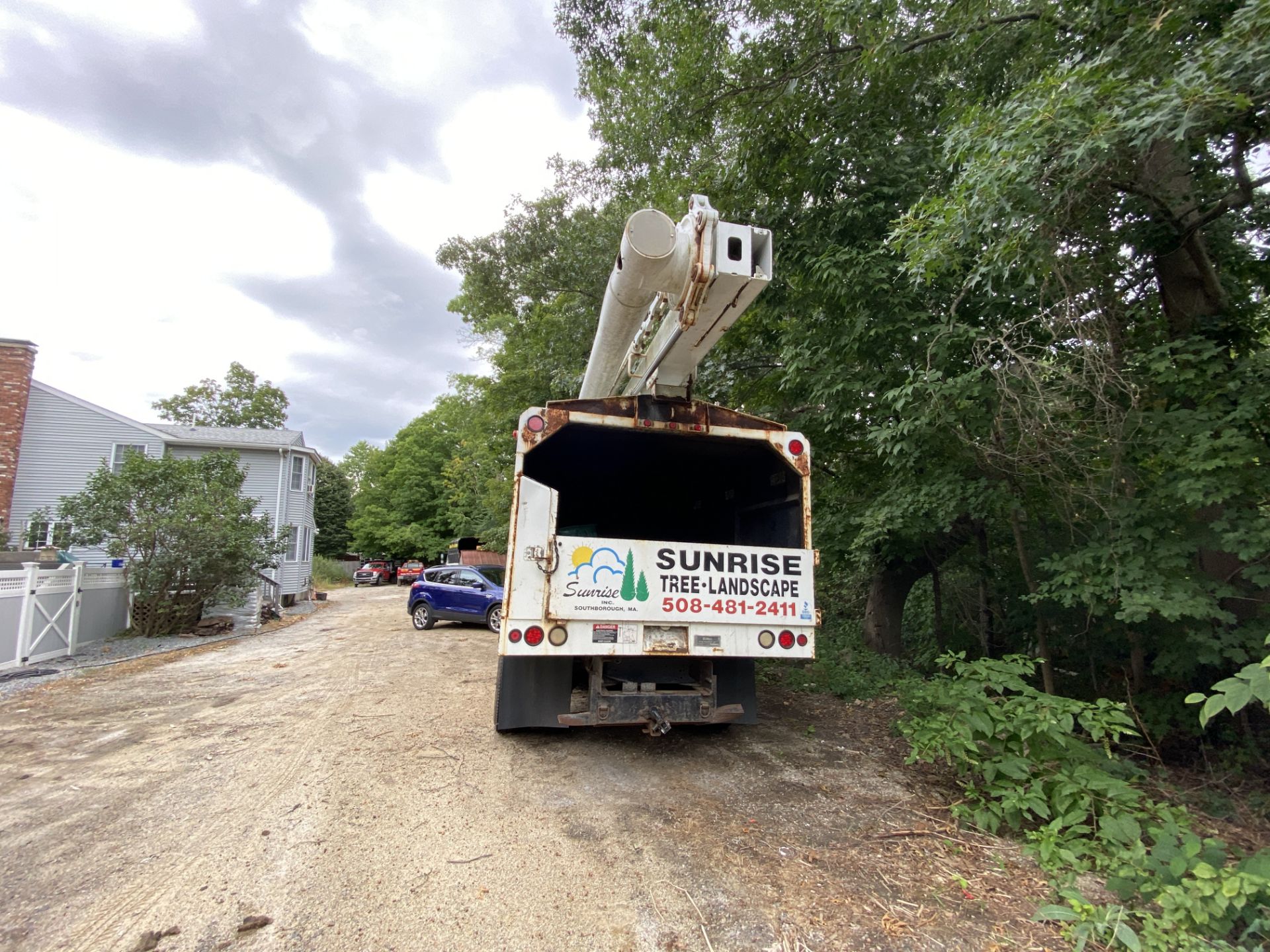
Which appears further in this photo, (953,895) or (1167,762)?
(1167,762)

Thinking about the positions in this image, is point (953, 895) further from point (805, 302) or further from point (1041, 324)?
point (805, 302)

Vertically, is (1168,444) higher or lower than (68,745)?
higher

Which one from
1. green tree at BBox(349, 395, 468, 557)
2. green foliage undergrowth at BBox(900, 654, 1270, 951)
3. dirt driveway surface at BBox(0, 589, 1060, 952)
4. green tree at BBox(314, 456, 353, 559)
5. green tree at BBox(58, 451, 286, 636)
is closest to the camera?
green foliage undergrowth at BBox(900, 654, 1270, 951)

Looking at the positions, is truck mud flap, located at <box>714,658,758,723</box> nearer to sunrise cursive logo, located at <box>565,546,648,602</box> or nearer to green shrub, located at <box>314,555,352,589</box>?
sunrise cursive logo, located at <box>565,546,648,602</box>

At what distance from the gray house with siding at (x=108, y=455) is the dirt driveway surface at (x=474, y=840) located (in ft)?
43.9

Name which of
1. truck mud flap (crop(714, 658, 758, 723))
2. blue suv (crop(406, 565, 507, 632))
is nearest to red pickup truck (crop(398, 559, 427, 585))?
blue suv (crop(406, 565, 507, 632))

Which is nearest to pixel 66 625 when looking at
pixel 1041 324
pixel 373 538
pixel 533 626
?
pixel 533 626

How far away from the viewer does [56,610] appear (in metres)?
9.12

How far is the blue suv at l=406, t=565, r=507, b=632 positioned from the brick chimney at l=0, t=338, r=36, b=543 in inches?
581

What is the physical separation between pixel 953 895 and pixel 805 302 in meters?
5.53

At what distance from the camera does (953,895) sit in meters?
2.89

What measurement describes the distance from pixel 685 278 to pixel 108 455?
23.9 metres

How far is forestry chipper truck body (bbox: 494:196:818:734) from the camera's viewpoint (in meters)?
3.41

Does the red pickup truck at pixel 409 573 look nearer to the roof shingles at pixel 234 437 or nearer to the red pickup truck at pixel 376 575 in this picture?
the red pickup truck at pixel 376 575
